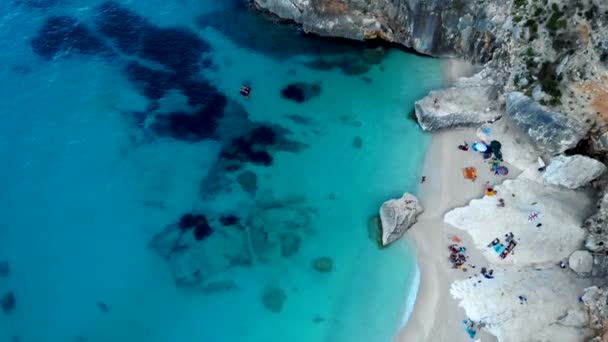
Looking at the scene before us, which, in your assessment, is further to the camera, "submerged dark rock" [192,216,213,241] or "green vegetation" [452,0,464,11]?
"green vegetation" [452,0,464,11]

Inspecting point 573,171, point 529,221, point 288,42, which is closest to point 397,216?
point 529,221

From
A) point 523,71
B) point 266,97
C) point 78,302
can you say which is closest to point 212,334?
point 78,302

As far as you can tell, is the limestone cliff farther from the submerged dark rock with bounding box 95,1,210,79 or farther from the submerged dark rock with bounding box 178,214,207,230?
the submerged dark rock with bounding box 178,214,207,230

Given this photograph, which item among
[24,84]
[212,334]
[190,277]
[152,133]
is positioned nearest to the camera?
[212,334]

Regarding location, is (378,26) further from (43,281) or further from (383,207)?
(43,281)

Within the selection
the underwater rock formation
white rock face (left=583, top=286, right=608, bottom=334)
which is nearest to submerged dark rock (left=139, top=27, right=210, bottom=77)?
the underwater rock formation

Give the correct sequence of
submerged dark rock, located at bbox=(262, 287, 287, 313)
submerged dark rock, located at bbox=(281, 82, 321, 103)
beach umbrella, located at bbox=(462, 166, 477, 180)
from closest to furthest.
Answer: submerged dark rock, located at bbox=(262, 287, 287, 313), beach umbrella, located at bbox=(462, 166, 477, 180), submerged dark rock, located at bbox=(281, 82, 321, 103)
